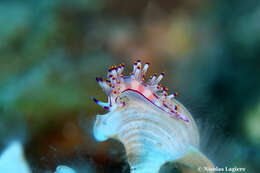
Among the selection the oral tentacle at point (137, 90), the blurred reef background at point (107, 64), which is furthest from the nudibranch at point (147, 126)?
the blurred reef background at point (107, 64)

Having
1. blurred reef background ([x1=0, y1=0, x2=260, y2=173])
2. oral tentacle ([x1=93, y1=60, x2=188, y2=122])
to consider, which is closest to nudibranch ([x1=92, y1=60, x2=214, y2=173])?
oral tentacle ([x1=93, y1=60, x2=188, y2=122])

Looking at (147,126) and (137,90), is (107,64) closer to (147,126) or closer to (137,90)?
(137,90)

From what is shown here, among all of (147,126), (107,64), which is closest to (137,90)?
(147,126)

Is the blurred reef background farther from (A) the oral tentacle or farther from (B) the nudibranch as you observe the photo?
(A) the oral tentacle

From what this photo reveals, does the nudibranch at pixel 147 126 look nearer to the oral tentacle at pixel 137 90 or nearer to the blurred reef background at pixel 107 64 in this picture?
the oral tentacle at pixel 137 90

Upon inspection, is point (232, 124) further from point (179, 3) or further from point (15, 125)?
point (15, 125)

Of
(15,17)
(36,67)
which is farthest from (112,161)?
(15,17)
